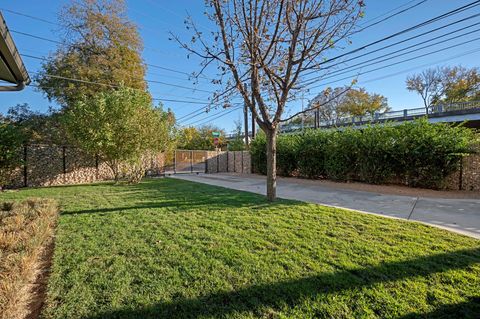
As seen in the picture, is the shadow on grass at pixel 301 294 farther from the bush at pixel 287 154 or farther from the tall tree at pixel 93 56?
the tall tree at pixel 93 56

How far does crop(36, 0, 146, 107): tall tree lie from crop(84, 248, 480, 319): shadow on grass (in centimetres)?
1242

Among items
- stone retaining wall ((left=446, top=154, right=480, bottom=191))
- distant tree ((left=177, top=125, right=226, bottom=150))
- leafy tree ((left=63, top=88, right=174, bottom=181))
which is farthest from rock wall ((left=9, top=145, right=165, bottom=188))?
stone retaining wall ((left=446, top=154, right=480, bottom=191))

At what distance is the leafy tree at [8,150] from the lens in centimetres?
881

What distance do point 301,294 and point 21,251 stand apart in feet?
11.1

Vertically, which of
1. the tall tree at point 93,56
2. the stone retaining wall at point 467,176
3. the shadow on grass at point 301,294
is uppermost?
the tall tree at point 93,56

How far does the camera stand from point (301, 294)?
2.12 m

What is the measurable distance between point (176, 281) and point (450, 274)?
2843 millimetres

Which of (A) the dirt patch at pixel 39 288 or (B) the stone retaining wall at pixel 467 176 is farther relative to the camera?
(B) the stone retaining wall at pixel 467 176

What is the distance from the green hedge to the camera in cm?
759

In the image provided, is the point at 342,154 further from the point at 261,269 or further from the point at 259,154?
the point at 261,269

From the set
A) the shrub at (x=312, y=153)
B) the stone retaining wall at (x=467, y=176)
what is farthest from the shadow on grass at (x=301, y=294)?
the shrub at (x=312, y=153)

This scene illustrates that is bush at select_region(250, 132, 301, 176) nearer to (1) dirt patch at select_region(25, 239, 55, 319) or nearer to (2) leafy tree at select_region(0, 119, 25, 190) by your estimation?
(1) dirt patch at select_region(25, 239, 55, 319)

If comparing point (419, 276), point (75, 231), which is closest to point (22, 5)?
point (75, 231)

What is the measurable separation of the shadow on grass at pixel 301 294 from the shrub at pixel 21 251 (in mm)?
855
